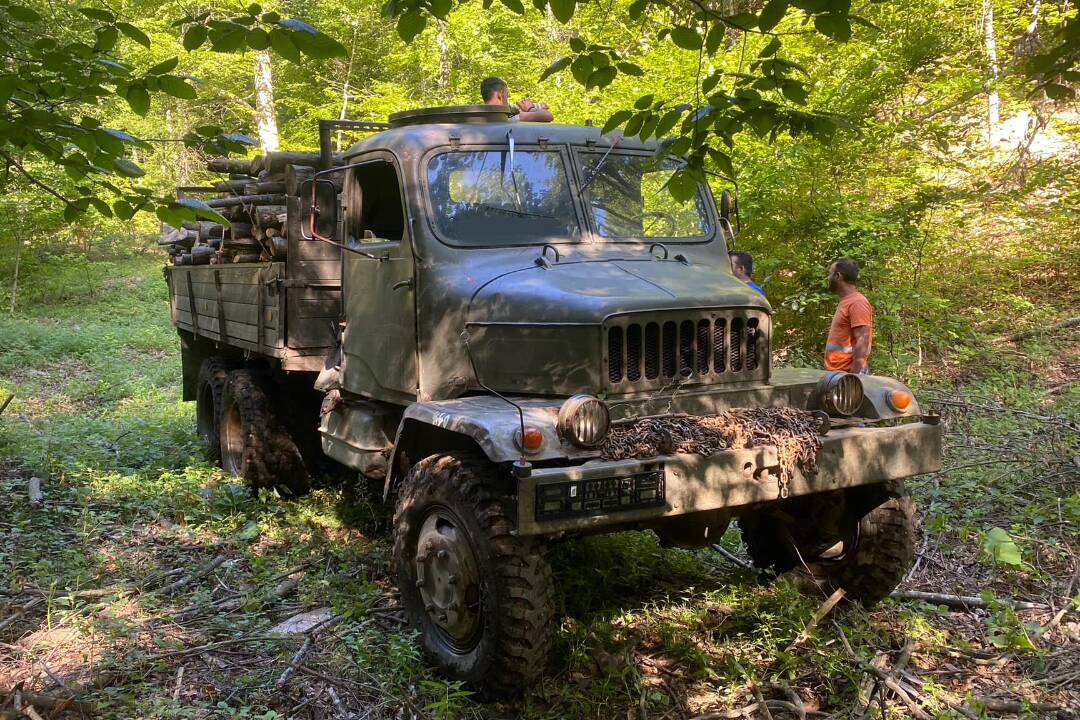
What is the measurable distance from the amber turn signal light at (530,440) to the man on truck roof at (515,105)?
2762mm

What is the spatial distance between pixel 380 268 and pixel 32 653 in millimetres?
2609

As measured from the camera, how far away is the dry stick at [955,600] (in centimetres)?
437

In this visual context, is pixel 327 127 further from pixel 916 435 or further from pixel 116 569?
pixel 916 435

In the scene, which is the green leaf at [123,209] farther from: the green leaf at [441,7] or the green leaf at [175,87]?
the green leaf at [441,7]

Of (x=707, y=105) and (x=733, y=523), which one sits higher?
(x=707, y=105)

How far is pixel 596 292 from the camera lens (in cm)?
412

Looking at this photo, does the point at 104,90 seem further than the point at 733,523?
No

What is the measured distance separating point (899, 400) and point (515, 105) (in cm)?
301

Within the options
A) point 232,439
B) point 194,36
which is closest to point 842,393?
point 194,36

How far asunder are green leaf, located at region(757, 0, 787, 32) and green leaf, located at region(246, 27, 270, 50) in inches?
66.4

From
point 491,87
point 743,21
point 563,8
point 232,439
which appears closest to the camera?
point 563,8

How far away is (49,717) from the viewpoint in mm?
3467

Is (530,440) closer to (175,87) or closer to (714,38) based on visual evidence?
(714,38)

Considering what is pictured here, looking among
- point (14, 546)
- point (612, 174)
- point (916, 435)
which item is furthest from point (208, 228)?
point (916, 435)
